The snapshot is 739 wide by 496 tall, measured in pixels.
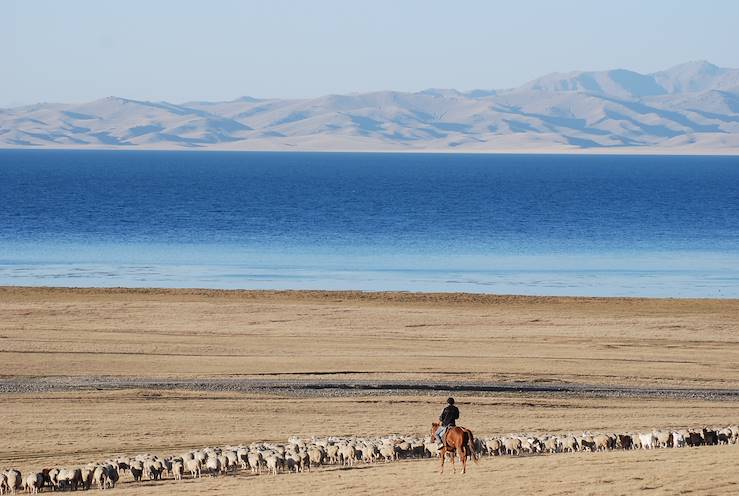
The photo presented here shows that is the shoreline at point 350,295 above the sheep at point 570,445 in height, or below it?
above

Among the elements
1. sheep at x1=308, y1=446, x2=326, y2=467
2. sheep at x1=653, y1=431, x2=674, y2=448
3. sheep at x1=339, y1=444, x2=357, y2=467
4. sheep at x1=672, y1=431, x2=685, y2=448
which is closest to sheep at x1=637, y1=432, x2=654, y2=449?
sheep at x1=653, y1=431, x2=674, y2=448

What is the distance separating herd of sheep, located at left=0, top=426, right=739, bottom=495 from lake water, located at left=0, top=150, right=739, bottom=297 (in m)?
30.2

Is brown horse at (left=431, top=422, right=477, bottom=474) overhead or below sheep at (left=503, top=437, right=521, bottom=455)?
overhead

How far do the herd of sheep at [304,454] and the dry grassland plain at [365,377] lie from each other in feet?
1.95

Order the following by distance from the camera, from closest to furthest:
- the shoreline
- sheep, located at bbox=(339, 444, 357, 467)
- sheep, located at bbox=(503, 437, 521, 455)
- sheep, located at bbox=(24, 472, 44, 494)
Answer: sheep, located at bbox=(24, 472, 44, 494) < sheep, located at bbox=(339, 444, 357, 467) < sheep, located at bbox=(503, 437, 521, 455) < the shoreline

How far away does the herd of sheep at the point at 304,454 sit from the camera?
19938 millimetres

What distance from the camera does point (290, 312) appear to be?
4528 cm

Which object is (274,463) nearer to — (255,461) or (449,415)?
(255,461)

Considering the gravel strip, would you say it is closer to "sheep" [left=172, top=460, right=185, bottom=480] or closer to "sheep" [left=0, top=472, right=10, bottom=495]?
"sheep" [left=172, top=460, right=185, bottom=480]

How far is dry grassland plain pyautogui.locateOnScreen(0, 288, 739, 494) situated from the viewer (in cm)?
2036

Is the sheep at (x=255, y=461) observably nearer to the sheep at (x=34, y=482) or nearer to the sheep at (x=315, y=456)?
the sheep at (x=315, y=456)

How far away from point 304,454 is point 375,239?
58929 mm

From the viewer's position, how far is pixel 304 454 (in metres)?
21.6

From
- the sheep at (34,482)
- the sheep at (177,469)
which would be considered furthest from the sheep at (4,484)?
the sheep at (177,469)
